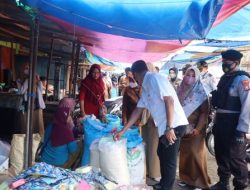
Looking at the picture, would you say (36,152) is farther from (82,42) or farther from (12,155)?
(82,42)

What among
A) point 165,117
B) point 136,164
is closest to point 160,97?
point 165,117

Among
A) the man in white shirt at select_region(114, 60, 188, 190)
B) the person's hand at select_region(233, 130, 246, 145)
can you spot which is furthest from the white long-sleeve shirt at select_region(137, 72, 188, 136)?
the person's hand at select_region(233, 130, 246, 145)

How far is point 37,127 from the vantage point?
6.82 meters

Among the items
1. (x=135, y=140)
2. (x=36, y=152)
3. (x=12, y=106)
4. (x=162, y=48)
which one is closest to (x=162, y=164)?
(x=135, y=140)

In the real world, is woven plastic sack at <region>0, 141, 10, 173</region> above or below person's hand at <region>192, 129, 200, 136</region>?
below

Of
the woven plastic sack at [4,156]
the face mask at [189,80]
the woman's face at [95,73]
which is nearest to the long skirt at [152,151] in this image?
the face mask at [189,80]

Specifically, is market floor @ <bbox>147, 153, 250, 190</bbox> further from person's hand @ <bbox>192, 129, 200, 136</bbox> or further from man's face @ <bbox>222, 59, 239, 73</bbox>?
man's face @ <bbox>222, 59, 239, 73</bbox>

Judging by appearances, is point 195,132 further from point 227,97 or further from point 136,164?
point 136,164

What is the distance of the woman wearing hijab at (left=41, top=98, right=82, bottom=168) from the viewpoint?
4508 mm

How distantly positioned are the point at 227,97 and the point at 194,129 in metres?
0.65

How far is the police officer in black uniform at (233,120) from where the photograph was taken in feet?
13.5

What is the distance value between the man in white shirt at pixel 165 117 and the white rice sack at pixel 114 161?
0.47ft

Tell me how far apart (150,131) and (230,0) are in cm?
224

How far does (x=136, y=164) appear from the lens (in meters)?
4.14
